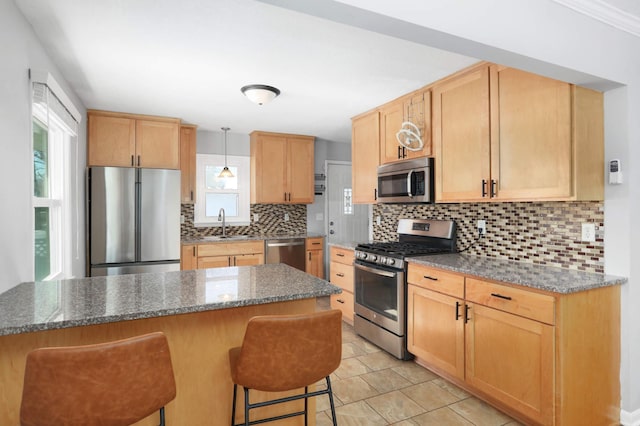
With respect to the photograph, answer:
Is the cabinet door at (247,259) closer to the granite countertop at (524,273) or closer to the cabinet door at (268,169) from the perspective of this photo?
the cabinet door at (268,169)

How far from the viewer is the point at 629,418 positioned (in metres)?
2.12

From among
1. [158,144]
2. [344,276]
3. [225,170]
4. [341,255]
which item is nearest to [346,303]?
[344,276]

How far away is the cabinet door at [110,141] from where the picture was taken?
396 centimetres

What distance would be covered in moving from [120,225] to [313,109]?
2.36 m

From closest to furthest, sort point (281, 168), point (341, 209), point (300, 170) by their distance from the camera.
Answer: point (281, 168), point (300, 170), point (341, 209)

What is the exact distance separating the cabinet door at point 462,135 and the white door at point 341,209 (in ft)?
9.20

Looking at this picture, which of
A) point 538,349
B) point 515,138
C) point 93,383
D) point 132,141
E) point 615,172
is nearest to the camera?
point 93,383

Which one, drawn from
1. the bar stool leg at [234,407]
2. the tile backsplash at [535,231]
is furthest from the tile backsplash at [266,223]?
the bar stool leg at [234,407]

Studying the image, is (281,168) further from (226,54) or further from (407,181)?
(226,54)

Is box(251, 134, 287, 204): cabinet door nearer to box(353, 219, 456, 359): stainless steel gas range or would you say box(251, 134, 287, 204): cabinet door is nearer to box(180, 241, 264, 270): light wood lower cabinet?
box(180, 241, 264, 270): light wood lower cabinet

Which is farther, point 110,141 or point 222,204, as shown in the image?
point 222,204

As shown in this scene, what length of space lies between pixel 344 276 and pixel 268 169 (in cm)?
198

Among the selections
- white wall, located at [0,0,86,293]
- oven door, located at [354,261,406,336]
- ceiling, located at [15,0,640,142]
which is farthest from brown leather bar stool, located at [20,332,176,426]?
oven door, located at [354,261,406,336]

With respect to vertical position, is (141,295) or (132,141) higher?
(132,141)
